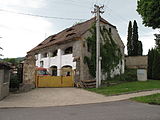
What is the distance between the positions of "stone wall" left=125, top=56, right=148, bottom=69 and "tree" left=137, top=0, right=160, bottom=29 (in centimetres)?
2321

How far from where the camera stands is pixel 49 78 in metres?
22.3

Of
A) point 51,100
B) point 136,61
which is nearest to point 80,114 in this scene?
point 51,100

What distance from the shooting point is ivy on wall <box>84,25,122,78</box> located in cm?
2570

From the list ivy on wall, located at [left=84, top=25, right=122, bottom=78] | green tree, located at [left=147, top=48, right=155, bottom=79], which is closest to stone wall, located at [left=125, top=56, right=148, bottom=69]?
green tree, located at [left=147, top=48, right=155, bottom=79]

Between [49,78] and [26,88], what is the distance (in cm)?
430

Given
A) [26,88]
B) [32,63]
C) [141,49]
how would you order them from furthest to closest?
1. [141,49]
2. [32,63]
3. [26,88]

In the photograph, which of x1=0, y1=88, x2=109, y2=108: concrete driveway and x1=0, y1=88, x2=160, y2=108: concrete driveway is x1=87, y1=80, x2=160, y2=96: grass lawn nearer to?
x1=0, y1=88, x2=160, y2=108: concrete driveway

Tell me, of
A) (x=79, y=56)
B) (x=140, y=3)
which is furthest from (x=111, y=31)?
(x=140, y=3)

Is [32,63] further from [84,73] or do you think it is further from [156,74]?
[156,74]

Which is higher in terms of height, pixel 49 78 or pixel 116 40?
pixel 116 40

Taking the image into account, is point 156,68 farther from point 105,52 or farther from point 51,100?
point 51,100

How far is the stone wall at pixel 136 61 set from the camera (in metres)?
36.8

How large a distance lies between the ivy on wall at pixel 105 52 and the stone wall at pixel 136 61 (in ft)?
31.5

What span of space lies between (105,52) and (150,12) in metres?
13.5
